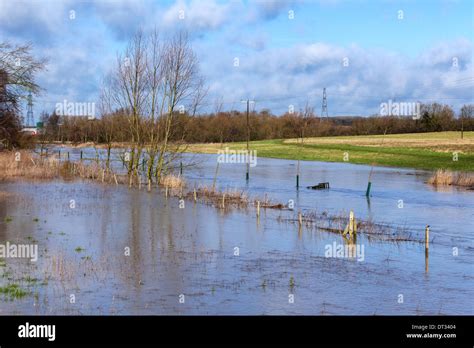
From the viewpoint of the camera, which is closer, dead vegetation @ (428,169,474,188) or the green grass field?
dead vegetation @ (428,169,474,188)

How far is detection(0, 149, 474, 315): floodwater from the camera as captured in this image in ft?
38.8

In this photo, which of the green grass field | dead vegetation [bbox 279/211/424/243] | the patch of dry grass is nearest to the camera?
dead vegetation [bbox 279/211/424/243]

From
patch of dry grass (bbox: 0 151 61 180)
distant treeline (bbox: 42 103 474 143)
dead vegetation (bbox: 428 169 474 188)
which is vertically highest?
distant treeline (bbox: 42 103 474 143)

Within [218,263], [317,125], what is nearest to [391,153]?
[317,125]

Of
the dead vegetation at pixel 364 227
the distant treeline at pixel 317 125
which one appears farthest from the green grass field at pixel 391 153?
the dead vegetation at pixel 364 227

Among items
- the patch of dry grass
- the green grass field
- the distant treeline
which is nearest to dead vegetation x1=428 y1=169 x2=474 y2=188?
the green grass field

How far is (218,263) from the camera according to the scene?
51.8 ft

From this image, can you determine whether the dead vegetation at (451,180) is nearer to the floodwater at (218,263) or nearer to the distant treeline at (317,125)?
the floodwater at (218,263)

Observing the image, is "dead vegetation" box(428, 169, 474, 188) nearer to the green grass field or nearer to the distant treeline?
the green grass field

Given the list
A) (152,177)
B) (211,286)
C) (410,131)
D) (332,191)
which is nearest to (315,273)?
(211,286)

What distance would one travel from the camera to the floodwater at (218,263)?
38.8 feet

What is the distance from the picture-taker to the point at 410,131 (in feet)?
429

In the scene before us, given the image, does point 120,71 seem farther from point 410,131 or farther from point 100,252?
point 410,131
